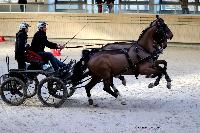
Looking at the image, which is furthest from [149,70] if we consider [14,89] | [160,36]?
[14,89]

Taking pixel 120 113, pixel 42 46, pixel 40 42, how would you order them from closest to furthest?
pixel 120 113, pixel 40 42, pixel 42 46

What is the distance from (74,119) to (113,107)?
1372 millimetres

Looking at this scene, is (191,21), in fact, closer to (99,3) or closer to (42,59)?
(99,3)

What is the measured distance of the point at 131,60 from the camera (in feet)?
34.2

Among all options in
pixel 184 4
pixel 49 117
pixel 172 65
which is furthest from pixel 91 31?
pixel 49 117

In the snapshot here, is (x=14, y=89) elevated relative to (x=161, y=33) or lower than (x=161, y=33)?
lower

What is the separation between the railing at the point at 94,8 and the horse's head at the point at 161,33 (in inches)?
465

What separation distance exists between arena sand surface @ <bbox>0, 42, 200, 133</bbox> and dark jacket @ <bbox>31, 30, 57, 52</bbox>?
3.85 feet

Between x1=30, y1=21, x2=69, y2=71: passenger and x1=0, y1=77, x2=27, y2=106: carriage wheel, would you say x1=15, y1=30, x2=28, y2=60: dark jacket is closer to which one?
x1=30, y1=21, x2=69, y2=71: passenger

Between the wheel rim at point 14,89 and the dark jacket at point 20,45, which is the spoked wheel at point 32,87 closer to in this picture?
the wheel rim at point 14,89

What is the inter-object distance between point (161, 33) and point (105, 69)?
139 centimetres

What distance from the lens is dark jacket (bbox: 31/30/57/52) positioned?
36.4ft

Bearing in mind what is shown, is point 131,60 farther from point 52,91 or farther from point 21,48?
point 21,48

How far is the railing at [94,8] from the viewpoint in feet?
73.9
